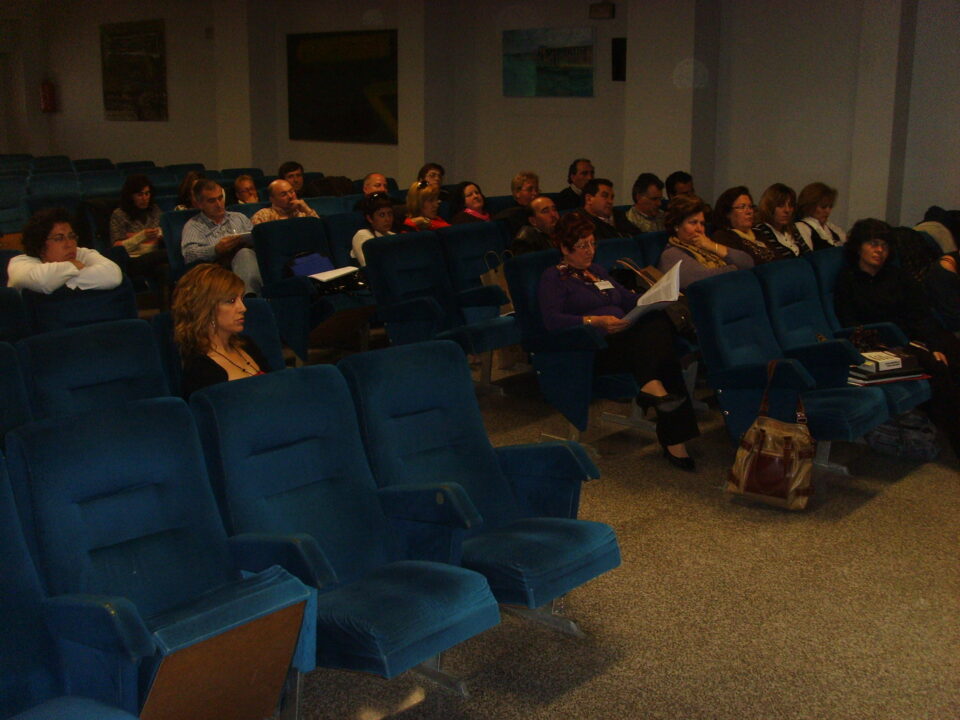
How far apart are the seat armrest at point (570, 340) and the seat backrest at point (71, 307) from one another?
6.14ft

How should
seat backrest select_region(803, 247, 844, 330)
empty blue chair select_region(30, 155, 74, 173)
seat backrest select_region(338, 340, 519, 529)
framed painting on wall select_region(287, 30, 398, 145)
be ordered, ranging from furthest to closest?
empty blue chair select_region(30, 155, 74, 173), framed painting on wall select_region(287, 30, 398, 145), seat backrest select_region(803, 247, 844, 330), seat backrest select_region(338, 340, 519, 529)

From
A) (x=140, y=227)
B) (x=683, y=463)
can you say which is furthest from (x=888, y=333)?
(x=140, y=227)

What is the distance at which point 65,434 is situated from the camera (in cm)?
247

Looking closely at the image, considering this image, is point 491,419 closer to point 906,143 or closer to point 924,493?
point 924,493

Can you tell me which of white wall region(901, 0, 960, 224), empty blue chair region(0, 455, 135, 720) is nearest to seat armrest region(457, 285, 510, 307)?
empty blue chair region(0, 455, 135, 720)

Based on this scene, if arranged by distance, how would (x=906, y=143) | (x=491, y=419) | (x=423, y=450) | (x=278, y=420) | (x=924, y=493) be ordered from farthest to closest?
(x=906, y=143) < (x=491, y=419) < (x=924, y=493) < (x=423, y=450) < (x=278, y=420)

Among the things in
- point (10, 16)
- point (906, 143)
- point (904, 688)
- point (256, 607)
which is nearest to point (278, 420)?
point (256, 607)

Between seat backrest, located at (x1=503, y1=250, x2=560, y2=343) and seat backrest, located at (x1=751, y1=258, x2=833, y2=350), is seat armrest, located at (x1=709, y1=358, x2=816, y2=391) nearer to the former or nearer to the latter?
seat backrest, located at (x1=751, y1=258, x2=833, y2=350)

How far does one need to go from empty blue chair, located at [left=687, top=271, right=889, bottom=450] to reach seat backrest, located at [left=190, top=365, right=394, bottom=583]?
1983 mm

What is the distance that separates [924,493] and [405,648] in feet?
9.55

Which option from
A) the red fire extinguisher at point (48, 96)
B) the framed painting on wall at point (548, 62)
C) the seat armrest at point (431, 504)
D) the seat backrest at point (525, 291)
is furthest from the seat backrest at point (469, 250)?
the red fire extinguisher at point (48, 96)

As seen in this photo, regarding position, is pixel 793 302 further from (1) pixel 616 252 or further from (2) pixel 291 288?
(2) pixel 291 288

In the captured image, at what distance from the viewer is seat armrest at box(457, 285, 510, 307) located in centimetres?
576

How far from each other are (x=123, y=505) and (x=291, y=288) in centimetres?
333
